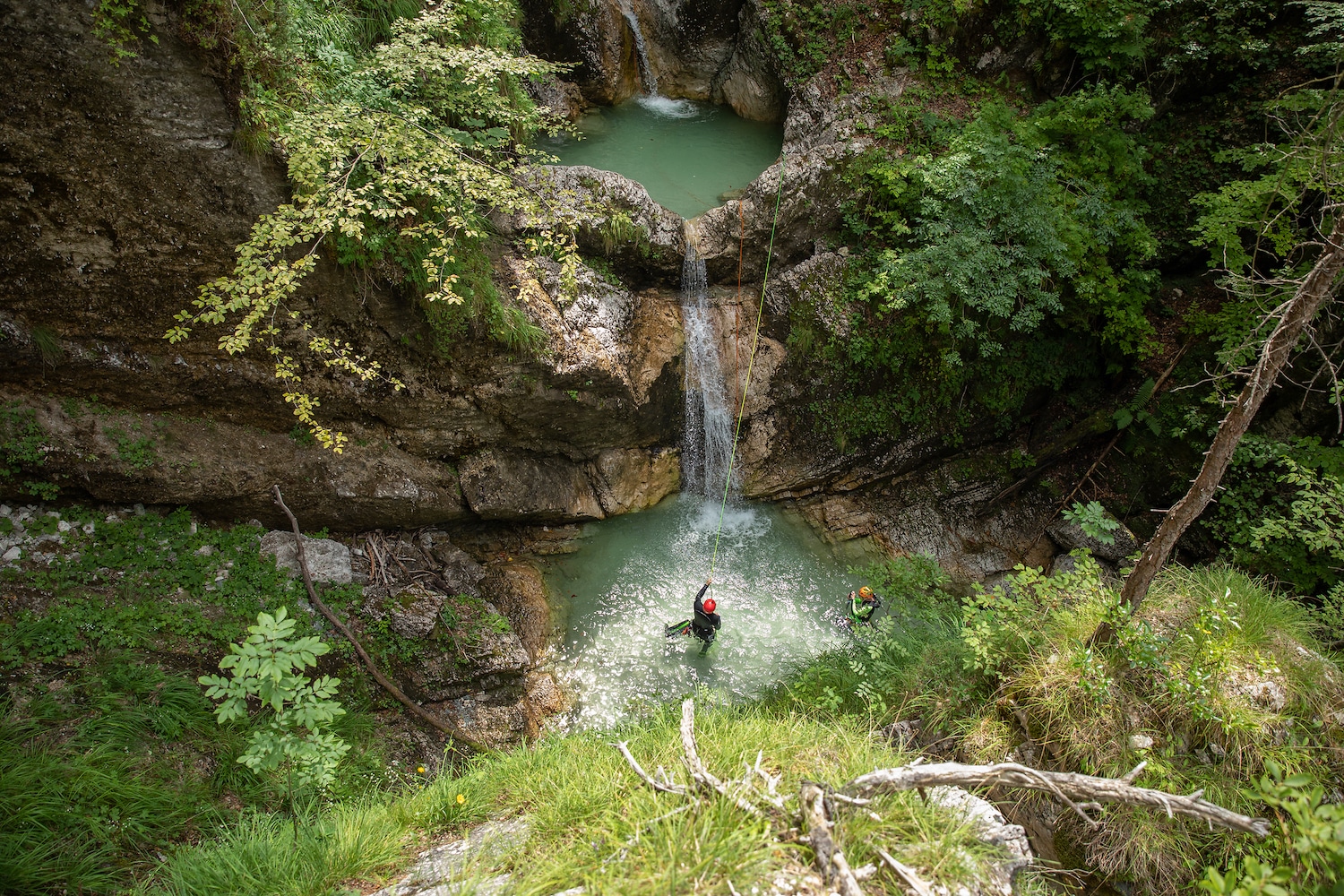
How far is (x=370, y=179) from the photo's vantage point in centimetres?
511

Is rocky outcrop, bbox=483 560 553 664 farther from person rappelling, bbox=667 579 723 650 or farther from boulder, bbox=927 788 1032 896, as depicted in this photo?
boulder, bbox=927 788 1032 896

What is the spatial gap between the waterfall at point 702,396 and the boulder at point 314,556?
165 inches

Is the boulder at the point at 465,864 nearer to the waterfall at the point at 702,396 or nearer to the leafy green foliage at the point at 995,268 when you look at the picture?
the waterfall at the point at 702,396

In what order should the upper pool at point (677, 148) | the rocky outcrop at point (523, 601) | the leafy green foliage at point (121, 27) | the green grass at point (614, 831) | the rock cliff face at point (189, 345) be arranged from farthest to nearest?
the upper pool at point (677, 148) → the rocky outcrop at point (523, 601) → the rock cliff face at point (189, 345) → the leafy green foliage at point (121, 27) → the green grass at point (614, 831)

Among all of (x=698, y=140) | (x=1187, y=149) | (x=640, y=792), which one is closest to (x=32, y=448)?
(x=640, y=792)

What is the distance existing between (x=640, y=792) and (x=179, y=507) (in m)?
5.27

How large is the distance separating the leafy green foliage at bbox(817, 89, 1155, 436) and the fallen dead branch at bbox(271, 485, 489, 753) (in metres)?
5.69

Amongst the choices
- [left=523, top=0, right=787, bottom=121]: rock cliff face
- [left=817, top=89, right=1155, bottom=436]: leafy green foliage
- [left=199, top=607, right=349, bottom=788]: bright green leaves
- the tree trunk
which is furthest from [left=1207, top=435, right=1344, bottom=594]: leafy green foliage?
[left=523, top=0, right=787, bottom=121]: rock cliff face

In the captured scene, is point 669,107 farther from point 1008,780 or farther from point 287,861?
point 287,861

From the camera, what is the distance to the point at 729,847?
2398 millimetres

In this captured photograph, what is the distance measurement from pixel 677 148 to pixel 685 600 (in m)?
7.09

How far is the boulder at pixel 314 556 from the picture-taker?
223 inches

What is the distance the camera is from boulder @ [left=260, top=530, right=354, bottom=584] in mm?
5672

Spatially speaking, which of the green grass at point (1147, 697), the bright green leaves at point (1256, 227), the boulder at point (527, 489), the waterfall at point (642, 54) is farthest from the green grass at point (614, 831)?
the waterfall at point (642, 54)
